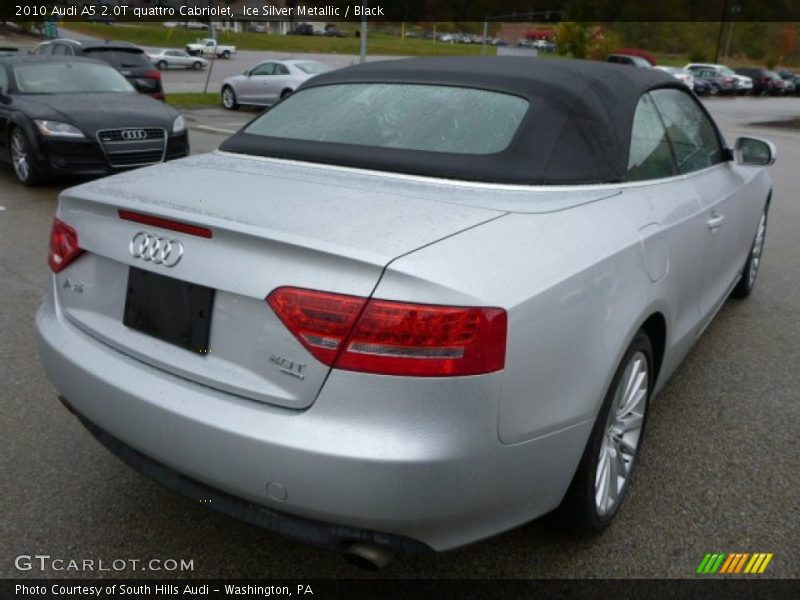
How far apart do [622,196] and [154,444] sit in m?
1.75

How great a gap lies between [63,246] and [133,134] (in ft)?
20.6

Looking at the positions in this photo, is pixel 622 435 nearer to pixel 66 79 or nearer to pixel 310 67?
pixel 66 79

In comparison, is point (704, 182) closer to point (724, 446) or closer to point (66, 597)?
point (724, 446)

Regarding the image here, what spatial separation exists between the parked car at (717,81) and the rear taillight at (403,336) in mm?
42531

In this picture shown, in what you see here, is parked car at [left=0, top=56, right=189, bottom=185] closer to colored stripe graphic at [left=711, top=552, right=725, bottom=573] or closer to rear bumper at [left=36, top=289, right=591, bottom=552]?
rear bumper at [left=36, top=289, right=591, bottom=552]

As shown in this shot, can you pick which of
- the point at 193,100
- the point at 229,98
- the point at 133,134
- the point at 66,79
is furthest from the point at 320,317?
the point at 193,100

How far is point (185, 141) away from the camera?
349 inches

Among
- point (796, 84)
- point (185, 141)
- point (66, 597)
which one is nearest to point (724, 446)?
point (66, 597)

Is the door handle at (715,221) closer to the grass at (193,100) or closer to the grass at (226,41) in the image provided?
the grass at (193,100)

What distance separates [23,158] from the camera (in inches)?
336

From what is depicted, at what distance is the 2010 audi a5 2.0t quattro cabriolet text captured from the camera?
69.9 inches

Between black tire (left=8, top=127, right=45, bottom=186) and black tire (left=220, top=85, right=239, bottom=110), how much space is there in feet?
38.6

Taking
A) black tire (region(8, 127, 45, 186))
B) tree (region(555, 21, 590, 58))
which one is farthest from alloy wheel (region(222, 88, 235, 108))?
tree (region(555, 21, 590, 58))

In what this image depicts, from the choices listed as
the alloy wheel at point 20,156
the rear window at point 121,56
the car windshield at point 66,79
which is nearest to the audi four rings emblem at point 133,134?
the alloy wheel at point 20,156
